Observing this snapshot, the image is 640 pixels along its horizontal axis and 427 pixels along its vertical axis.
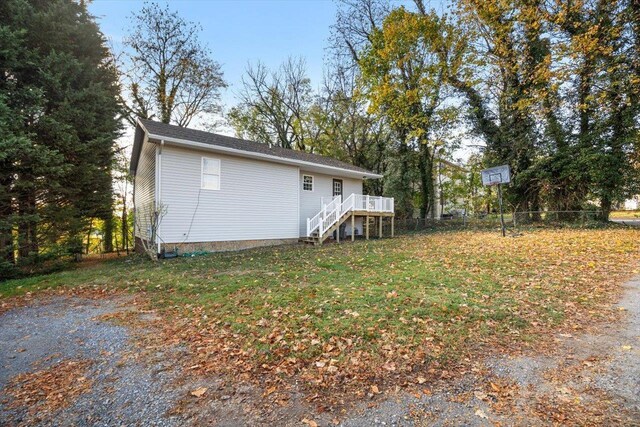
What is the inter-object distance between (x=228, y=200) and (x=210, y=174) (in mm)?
1228

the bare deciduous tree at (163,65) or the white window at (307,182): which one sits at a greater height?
the bare deciduous tree at (163,65)

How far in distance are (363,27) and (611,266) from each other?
2172 cm

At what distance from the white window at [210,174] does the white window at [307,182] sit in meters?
4.90

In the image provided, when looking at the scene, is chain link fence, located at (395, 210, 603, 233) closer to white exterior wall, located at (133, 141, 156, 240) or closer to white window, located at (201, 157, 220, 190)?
white window, located at (201, 157, 220, 190)

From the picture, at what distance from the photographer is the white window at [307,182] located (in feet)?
49.9

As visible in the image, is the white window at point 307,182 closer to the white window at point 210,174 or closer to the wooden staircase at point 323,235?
the wooden staircase at point 323,235

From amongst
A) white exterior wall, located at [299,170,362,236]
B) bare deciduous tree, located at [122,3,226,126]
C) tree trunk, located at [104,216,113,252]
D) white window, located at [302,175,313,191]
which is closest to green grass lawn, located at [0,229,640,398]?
white exterior wall, located at [299,170,362,236]

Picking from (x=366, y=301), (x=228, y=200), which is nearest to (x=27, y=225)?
(x=228, y=200)

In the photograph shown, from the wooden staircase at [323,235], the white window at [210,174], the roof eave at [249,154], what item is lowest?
the wooden staircase at [323,235]

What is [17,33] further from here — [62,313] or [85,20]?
[62,313]

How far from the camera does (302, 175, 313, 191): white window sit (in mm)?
15205

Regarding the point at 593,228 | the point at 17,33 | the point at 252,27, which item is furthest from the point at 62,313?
the point at 593,228

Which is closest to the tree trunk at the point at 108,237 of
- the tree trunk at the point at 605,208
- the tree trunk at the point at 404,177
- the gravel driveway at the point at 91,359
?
the gravel driveway at the point at 91,359

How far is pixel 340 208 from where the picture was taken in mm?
13844
